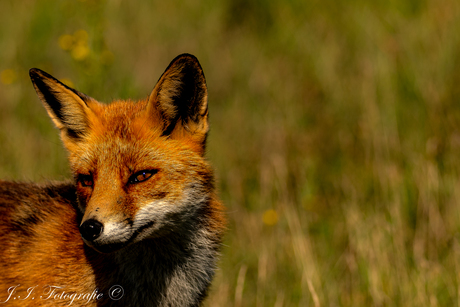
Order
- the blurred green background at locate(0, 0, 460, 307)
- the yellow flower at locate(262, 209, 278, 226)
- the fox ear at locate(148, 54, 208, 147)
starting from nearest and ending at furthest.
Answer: the fox ear at locate(148, 54, 208, 147) < the blurred green background at locate(0, 0, 460, 307) < the yellow flower at locate(262, 209, 278, 226)

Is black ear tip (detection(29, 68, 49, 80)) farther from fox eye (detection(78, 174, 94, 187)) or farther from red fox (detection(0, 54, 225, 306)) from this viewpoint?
fox eye (detection(78, 174, 94, 187))

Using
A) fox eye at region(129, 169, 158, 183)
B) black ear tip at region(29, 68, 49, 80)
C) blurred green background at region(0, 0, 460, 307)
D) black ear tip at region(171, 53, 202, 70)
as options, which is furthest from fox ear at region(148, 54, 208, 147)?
blurred green background at region(0, 0, 460, 307)

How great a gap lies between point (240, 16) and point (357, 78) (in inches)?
123

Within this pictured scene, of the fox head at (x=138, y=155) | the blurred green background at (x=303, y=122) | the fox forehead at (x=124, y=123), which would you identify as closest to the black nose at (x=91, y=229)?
the fox head at (x=138, y=155)

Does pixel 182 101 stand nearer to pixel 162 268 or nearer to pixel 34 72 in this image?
pixel 34 72

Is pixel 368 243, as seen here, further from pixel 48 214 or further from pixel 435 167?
pixel 48 214

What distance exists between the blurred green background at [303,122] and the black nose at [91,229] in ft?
5.88

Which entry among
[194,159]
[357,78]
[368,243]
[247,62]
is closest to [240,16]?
[247,62]

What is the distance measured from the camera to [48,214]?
Answer: 3.65m

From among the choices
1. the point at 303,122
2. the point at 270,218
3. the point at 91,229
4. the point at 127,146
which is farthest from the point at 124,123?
the point at 303,122

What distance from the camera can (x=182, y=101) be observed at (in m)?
3.59

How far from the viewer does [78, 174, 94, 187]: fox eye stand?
10.8ft

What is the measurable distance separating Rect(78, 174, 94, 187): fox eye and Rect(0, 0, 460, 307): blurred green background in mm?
1261

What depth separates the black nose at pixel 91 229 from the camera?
112 inches
